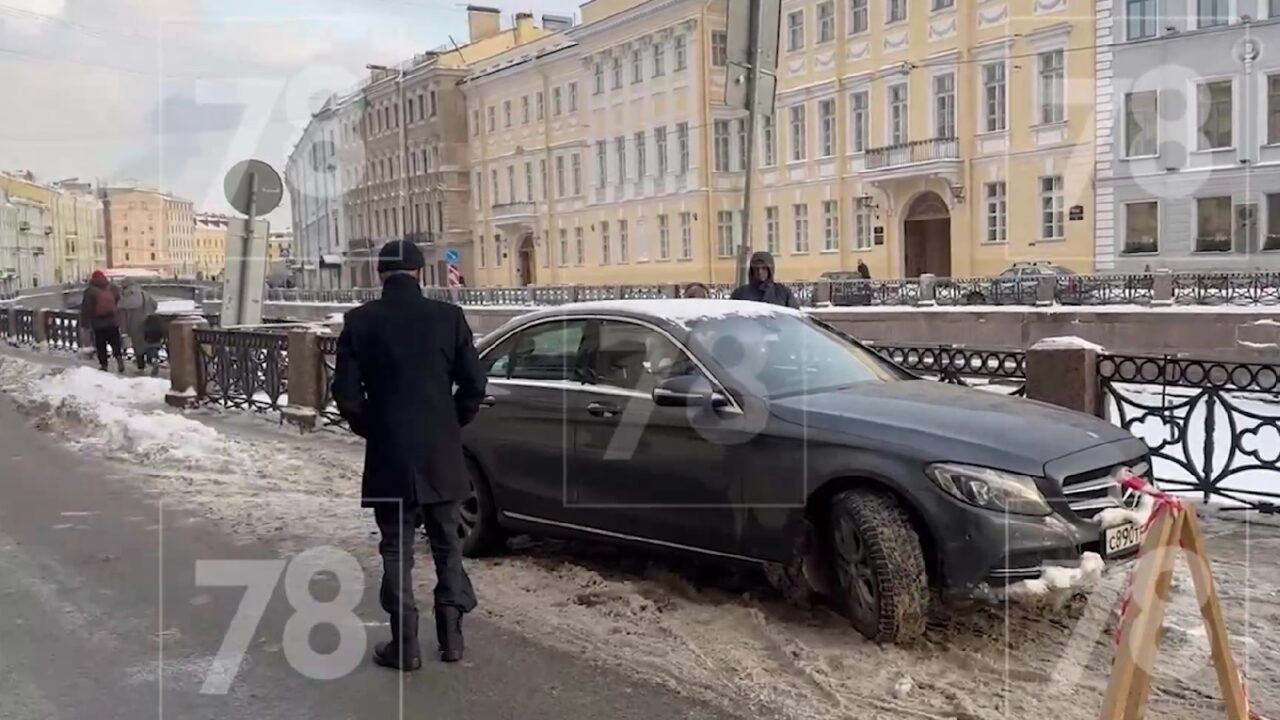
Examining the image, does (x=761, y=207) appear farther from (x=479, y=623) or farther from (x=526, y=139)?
(x=479, y=623)

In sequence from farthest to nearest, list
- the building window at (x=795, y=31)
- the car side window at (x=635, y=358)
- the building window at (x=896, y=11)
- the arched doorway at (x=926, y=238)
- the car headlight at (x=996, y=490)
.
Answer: the building window at (x=795, y=31) < the building window at (x=896, y=11) < the arched doorway at (x=926, y=238) < the car side window at (x=635, y=358) < the car headlight at (x=996, y=490)

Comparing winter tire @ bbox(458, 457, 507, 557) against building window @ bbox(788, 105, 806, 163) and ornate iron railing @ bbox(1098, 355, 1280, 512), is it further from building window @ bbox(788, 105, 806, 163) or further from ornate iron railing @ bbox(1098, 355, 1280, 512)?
building window @ bbox(788, 105, 806, 163)

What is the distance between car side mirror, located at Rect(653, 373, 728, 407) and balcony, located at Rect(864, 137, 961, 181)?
1303 inches

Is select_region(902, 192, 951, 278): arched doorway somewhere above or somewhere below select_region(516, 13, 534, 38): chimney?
below

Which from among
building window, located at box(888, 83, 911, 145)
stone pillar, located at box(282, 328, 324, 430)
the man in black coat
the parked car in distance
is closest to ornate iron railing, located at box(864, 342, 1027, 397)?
the parked car in distance

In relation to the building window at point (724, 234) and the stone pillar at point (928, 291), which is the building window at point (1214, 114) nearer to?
the stone pillar at point (928, 291)

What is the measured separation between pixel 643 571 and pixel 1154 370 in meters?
4.67

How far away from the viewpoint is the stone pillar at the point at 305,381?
13172 mm

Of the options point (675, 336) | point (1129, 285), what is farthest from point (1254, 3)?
point (675, 336)

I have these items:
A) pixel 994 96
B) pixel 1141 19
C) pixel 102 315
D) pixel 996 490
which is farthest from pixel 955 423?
pixel 994 96

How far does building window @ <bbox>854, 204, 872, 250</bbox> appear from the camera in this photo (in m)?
40.3

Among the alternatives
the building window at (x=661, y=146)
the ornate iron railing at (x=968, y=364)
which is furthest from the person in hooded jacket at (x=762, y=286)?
the building window at (x=661, y=146)

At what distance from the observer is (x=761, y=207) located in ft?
150

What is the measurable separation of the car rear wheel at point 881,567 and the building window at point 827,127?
38592 mm
